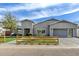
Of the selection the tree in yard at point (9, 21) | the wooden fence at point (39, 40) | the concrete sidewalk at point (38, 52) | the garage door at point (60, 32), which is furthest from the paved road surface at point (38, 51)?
the tree in yard at point (9, 21)

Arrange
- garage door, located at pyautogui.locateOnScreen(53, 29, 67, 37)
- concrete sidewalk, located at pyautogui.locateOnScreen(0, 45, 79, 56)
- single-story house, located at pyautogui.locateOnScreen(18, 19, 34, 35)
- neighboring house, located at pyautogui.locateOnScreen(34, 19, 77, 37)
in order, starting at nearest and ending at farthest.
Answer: concrete sidewalk, located at pyautogui.locateOnScreen(0, 45, 79, 56), neighboring house, located at pyautogui.locateOnScreen(34, 19, 77, 37), garage door, located at pyautogui.locateOnScreen(53, 29, 67, 37), single-story house, located at pyautogui.locateOnScreen(18, 19, 34, 35)

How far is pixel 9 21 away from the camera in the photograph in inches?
1713

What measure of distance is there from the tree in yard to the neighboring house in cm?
525

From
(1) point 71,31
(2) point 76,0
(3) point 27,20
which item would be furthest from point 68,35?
(2) point 76,0

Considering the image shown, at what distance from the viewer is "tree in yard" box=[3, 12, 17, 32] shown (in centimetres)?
4319

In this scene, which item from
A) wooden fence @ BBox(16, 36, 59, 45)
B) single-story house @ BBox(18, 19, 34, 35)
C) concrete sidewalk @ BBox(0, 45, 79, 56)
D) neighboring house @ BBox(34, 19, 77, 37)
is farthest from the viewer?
single-story house @ BBox(18, 19, 34, 35)

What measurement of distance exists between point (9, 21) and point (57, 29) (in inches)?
434

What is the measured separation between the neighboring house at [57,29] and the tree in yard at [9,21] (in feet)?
17.2

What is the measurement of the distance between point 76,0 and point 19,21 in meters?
34.6

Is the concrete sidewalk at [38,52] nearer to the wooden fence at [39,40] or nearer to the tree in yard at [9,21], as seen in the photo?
the wooden fence at [39,40]

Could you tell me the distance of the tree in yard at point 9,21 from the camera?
142ft

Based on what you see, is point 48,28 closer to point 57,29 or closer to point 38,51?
point 57,29

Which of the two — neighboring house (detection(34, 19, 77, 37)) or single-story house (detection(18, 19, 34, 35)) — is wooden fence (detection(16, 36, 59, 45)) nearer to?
neighboring house (detection(34, 19, 77, 37))

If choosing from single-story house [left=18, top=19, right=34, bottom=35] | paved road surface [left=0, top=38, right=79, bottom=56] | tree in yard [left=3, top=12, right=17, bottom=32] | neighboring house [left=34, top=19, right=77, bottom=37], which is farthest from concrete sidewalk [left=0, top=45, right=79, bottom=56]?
tree in yard [left=3, top=12, right=17, bottom=32]
